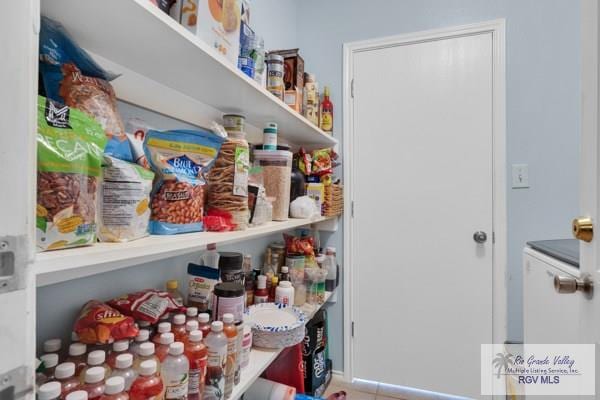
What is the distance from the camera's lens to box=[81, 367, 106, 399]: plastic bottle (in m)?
0.51

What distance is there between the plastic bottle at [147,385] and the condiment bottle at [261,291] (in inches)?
26.1

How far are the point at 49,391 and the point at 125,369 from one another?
4.6 inches

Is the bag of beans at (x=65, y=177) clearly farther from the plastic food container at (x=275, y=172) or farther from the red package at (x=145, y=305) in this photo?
the plastic food container at (x=275, y=172)

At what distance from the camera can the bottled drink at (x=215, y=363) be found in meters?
0.72

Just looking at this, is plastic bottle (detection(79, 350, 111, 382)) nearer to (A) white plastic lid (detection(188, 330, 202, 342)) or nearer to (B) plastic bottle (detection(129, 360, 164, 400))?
(B) plastic bottle (detection(129, 360, 164, 400))

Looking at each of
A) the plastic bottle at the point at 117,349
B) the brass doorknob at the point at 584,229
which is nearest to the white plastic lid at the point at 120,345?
the plastic bottle at the point at 117,349

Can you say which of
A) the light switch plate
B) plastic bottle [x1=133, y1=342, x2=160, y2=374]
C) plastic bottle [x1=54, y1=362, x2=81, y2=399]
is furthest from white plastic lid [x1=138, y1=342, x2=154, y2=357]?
the light switch plate

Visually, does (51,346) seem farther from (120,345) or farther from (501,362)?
(501,362)

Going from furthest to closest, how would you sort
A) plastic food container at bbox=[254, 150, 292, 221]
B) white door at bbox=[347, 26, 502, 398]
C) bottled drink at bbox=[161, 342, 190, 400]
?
white door at bbox=[347, 26, 502, 398] → plastic food container at bbox=[254, 150, 292, 221] → bottled drink at bbox=[161, 342, 190, 400]

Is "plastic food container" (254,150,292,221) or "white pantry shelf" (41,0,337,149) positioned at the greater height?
"white pantry shelf" (41,0,337,149)

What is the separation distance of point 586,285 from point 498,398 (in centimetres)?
140

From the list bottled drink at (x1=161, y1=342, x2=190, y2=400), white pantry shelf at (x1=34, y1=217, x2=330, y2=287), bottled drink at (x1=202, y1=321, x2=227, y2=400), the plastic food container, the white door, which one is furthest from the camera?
the white door

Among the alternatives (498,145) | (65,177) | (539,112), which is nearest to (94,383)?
A: (65,177)

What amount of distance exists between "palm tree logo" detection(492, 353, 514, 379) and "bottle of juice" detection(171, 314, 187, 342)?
1764 millimetres
